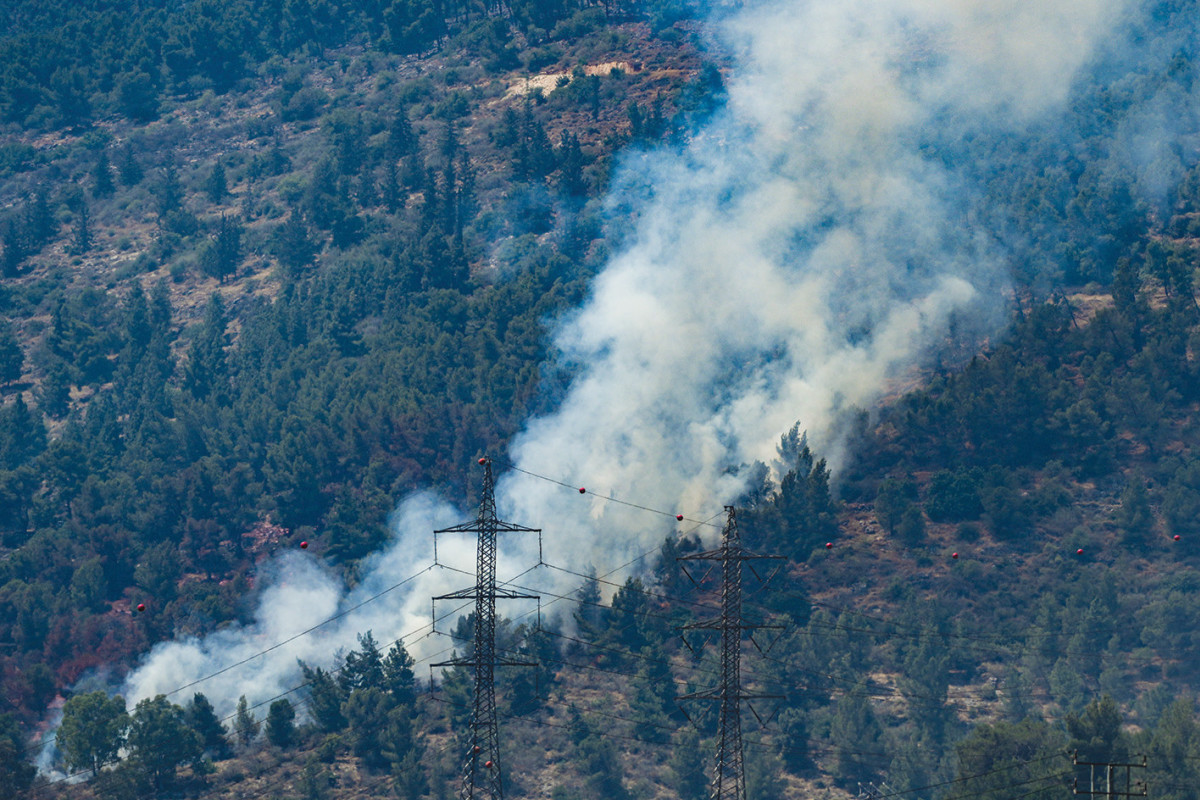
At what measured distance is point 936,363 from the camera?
158875mm

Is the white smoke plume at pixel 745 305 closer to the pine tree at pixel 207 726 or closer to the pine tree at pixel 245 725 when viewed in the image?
the pine tree at pixel 245 725

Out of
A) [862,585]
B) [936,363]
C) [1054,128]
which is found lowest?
[862,585]

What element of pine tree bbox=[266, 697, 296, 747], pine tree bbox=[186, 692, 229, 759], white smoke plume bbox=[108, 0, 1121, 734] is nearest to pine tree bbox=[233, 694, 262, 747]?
pine tree bbox=[186, 692, 229, 759]

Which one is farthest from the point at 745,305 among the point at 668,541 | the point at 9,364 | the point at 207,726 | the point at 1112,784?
the point at 1112,784

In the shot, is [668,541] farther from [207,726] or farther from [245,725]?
[207,726]

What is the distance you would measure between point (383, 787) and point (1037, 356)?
70814mm

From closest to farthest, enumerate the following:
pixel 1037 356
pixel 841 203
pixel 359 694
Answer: pixel 359 694 < pixel 1037 356 < pixel 841 203

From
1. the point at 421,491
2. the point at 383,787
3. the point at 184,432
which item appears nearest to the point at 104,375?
the point at 184,432

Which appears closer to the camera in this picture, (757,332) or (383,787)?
(383,787)

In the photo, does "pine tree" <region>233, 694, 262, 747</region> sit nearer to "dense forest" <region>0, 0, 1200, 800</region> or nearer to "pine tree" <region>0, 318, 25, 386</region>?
"dense forest" <region>0, 0, 1200, 800</region>

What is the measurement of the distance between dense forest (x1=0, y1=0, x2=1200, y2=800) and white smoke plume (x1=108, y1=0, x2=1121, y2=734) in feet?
12.2

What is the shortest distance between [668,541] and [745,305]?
3722cm

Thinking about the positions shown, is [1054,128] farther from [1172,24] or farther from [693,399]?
[693,399]

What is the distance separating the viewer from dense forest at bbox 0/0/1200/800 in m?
118
